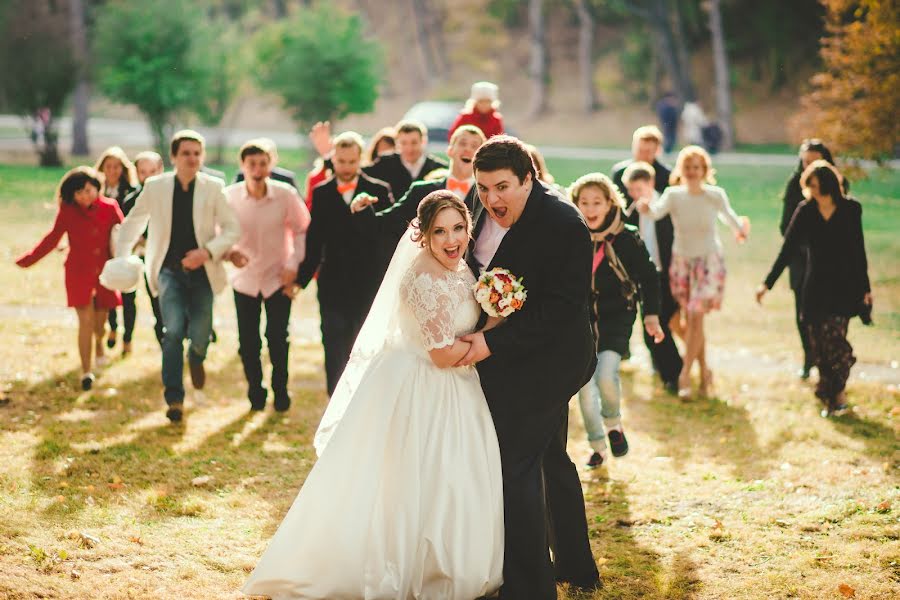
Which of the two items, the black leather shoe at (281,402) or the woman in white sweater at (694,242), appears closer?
the black leather shoe at (281,402)

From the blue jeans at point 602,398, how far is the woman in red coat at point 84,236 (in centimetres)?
460

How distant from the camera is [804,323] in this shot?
9.60 m

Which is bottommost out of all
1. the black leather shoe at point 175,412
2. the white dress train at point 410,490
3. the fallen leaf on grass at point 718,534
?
the fallen leaf on grass at point 718,534

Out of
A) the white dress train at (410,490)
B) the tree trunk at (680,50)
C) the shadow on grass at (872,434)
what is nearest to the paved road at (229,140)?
the tree trunk at (680,50)

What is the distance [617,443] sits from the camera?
7.77 m

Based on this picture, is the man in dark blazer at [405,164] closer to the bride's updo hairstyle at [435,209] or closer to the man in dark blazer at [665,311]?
the man in dark blazer at [665,311]

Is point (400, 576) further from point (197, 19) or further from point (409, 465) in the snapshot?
point (197, 19)

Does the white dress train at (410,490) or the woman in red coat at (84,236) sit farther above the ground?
the woman in red coat at (84,236)

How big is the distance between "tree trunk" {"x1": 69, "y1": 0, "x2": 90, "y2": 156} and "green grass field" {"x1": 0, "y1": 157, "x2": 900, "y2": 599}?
26631 mm

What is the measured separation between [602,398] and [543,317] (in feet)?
9.05

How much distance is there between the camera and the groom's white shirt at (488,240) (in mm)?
5500

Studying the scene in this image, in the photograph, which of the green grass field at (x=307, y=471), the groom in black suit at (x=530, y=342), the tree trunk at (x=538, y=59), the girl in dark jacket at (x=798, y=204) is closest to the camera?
the groom in black suit at (x=530, y=342)

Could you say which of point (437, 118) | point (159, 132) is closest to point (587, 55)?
point (437, 118)

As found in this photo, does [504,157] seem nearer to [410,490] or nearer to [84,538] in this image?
[410,490]
